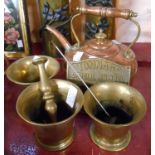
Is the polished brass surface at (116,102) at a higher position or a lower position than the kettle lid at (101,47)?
lower

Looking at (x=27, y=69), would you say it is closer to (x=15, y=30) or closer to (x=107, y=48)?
(x=15, y=30)

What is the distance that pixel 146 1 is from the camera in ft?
3.77

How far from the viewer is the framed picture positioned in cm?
103

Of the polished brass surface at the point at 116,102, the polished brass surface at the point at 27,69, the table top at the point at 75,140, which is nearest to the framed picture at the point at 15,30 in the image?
the polished brass surface at the point at 27,69

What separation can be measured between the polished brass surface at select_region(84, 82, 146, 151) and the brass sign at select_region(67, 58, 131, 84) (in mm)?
45

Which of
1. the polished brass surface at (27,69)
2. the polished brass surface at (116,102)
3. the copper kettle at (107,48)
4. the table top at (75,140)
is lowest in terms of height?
the table top at (75,140)

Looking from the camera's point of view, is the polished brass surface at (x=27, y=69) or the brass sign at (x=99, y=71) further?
the polished brass surface at (x=27, y=69)

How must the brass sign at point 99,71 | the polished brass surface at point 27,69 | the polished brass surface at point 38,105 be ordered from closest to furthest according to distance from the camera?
the polished brass surface at point 38,105, the brass sign at point 99,71, the polished brass surface at point 27,69

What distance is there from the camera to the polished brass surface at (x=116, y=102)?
0.75 metres

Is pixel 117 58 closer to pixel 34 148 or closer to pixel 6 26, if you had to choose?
pixel 34 148

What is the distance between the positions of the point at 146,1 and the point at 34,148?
0.78 metres

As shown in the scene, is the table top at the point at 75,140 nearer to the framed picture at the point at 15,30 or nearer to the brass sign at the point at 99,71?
the brass sign at the point at 99,71

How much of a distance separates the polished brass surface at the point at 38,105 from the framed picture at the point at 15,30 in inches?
14.1

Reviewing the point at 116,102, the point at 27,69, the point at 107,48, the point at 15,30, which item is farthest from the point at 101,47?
the point at 15,30
